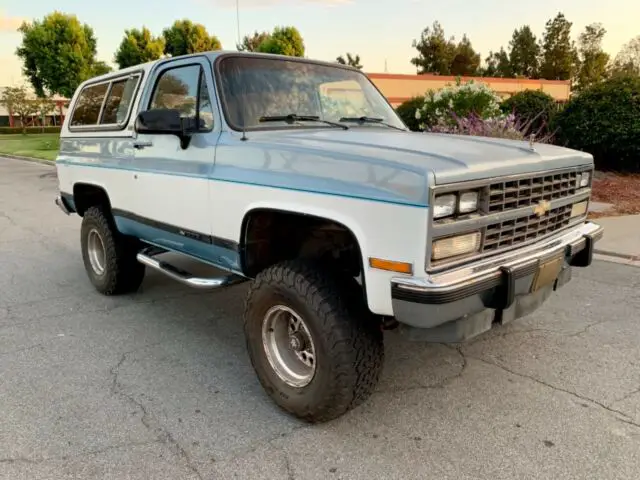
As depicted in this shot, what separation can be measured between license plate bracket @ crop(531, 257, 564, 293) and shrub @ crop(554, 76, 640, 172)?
32.4 feet

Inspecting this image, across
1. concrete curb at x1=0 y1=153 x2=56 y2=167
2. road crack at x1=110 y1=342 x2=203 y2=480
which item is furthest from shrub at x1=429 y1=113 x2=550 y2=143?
concrete curb at x1=0 y1=153 x2=56 y2=167

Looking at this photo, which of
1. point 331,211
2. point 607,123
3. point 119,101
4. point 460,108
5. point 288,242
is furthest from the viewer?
point 607,123

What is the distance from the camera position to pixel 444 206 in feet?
8.21

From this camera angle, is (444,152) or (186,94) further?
(186,94)

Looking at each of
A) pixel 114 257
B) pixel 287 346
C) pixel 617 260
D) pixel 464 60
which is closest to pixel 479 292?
pixel 287 346

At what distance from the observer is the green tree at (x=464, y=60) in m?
63.7

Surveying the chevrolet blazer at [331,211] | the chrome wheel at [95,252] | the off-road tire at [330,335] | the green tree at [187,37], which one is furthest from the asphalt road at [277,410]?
the green tree at [187,37]

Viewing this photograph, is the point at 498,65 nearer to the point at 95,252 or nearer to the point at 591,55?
the point at 591,55

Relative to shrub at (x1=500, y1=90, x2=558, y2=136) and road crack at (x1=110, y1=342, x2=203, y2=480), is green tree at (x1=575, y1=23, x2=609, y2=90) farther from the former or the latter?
road crack at (x1=110, y1=342, x2=203, y2=480)

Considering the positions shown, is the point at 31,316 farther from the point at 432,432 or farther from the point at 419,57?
the point at 419,57

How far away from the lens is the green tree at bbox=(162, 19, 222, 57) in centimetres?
3538

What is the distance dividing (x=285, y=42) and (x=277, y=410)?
99.6 feet

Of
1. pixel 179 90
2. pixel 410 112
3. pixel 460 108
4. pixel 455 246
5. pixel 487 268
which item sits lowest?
pixel 487 268

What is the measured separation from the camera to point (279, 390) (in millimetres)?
3150
